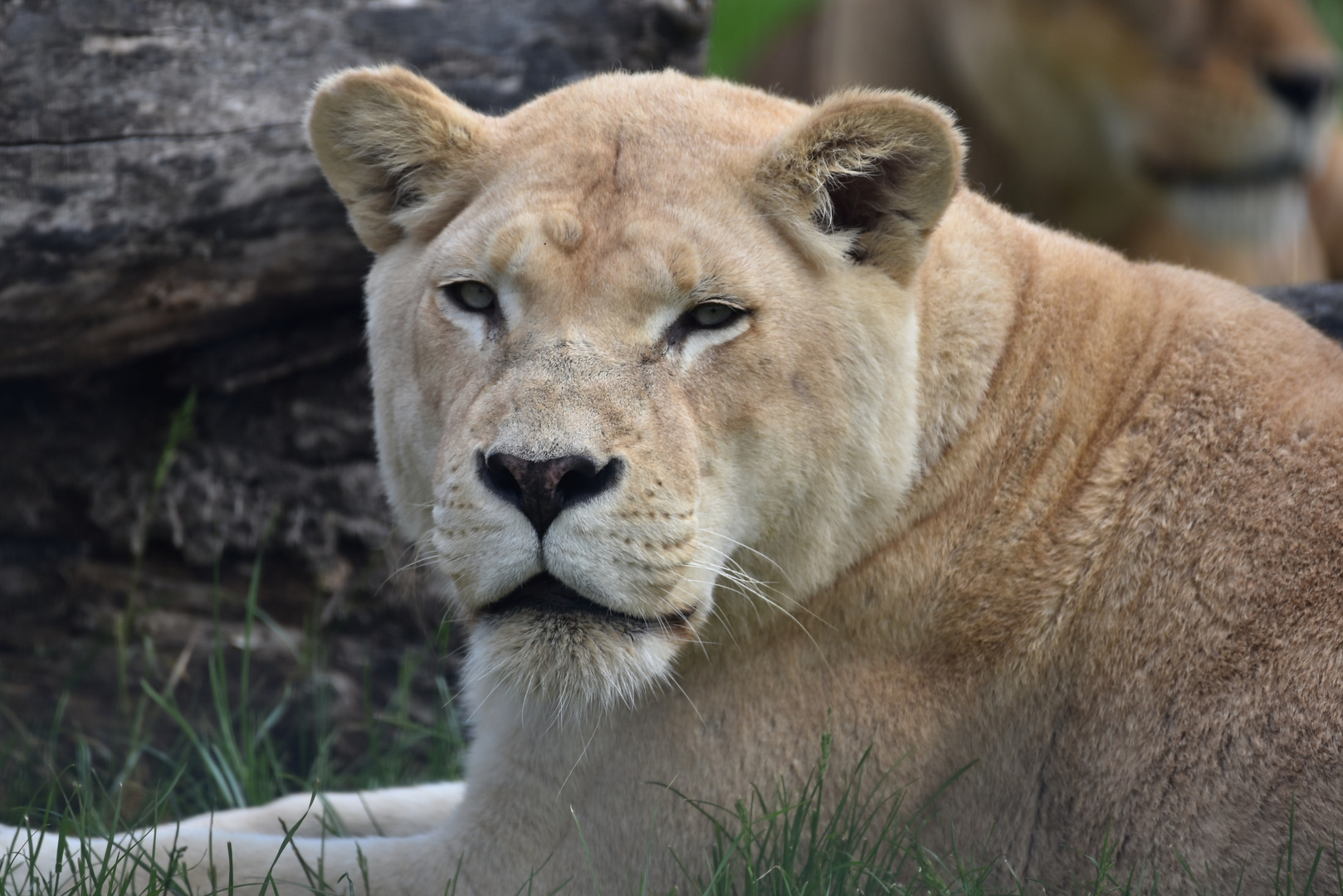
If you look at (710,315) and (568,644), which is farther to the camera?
(710,315)

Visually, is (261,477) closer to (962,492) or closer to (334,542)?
(334,542)

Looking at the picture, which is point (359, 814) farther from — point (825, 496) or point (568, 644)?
point (825, 496)

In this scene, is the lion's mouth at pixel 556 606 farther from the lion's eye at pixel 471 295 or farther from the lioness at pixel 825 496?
the lion's eye at pixel 471 295

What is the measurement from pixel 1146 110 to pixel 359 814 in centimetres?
485

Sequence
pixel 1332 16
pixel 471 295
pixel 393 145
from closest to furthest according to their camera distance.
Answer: pixel 471 295
pixel 393 145
pixel 1332 16

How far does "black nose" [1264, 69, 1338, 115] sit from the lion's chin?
5020mm

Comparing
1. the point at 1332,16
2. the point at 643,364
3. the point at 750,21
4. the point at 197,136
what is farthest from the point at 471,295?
the point at 1332,16

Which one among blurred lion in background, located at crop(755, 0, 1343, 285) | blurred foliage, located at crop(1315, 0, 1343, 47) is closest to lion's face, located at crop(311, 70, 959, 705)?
blurred lion in background, located at crop(755, 0, 1343, 285)

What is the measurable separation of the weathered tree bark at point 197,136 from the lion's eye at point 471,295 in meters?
1.40

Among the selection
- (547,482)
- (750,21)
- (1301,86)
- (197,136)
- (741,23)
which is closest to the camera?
(547,482)

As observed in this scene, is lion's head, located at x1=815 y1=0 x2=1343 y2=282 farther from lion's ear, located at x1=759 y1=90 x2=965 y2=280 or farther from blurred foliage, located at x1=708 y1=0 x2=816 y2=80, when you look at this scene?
blurred foliage, located at x1=708 y1=0 x2=816 y2=80

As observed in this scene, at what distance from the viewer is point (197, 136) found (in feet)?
13.2

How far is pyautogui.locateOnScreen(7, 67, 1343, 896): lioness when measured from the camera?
273 cm

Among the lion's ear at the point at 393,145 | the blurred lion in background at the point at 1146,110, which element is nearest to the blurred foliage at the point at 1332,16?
the blurred lion in background at the point at 1146,110
